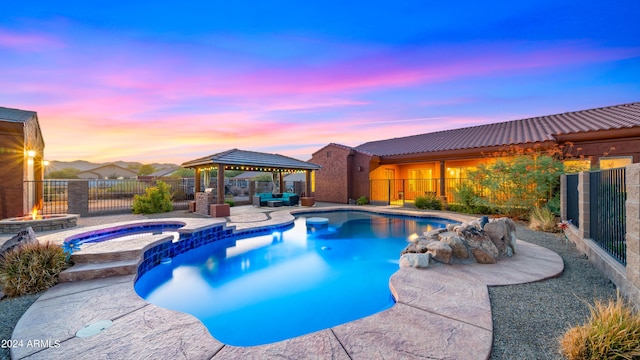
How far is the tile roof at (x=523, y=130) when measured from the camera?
11.5 meters

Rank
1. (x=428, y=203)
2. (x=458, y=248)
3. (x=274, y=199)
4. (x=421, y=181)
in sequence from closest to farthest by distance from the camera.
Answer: (x=458, y=248)
(x=428, y=203)
(x=274, y=199)
(x=421, y=181)

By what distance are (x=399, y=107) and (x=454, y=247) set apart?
1158cm

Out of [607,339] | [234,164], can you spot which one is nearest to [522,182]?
[607,339]

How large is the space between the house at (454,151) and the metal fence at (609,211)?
297 inches

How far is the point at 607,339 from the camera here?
2270 mm

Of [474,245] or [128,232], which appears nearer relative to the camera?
[474,245]

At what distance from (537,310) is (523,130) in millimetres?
15516

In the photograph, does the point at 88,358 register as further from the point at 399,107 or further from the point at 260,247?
the point at 399,107

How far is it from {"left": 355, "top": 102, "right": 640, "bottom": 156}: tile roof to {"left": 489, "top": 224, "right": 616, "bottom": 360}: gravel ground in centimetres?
982

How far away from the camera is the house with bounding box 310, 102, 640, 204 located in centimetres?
1079

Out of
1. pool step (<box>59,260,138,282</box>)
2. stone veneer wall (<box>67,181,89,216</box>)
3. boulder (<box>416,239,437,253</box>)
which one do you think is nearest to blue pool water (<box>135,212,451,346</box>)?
pool step (<box>59,260,138,282</box>)

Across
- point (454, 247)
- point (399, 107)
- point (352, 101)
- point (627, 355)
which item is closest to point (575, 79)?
point (399, 107)

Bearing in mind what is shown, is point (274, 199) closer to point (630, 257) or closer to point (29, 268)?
point (29, 268)

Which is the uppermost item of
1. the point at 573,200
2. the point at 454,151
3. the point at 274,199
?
the point at 454,151
